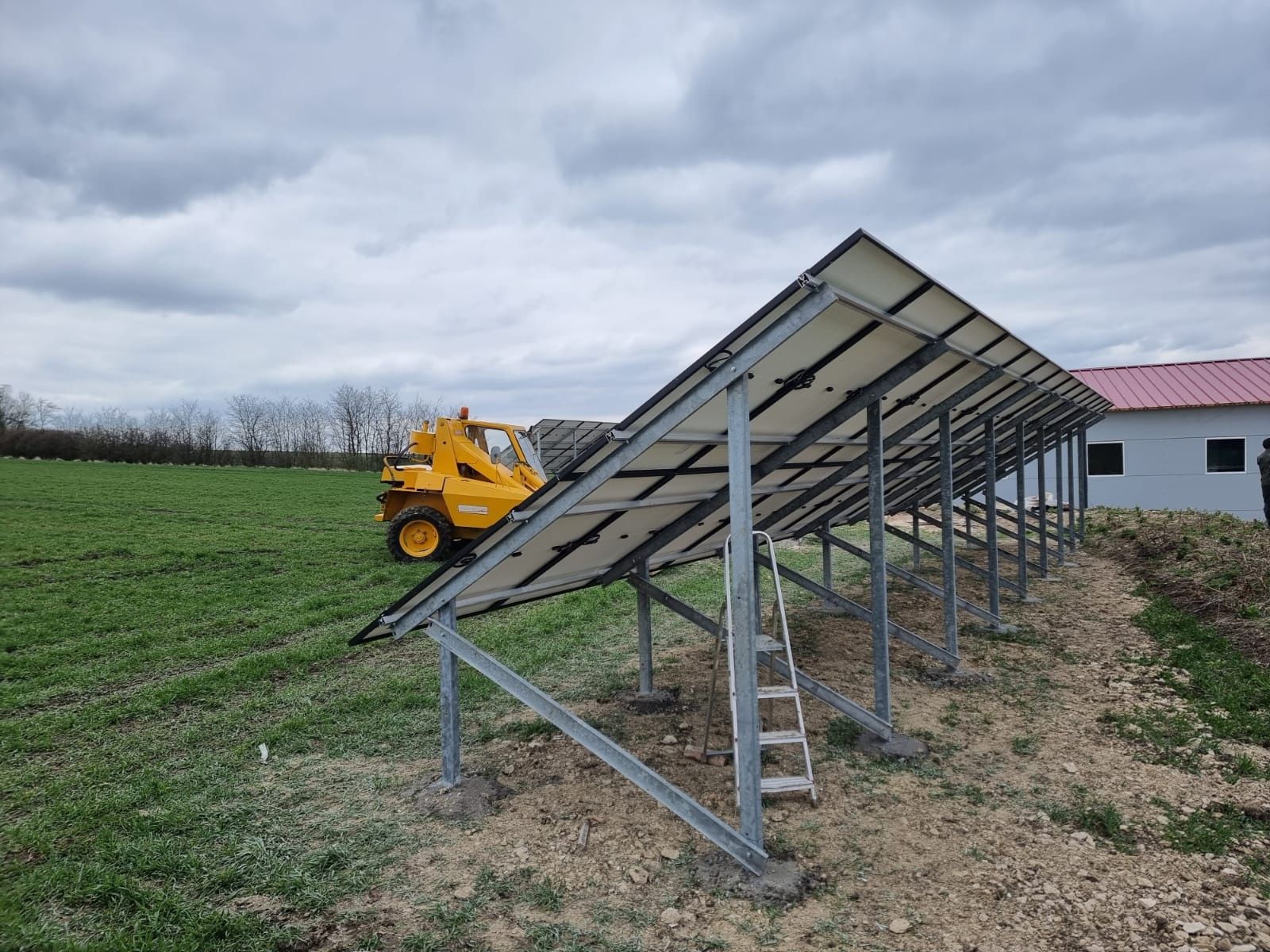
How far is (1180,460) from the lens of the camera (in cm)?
2134

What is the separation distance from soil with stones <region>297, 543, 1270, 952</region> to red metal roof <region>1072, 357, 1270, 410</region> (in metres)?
18.4

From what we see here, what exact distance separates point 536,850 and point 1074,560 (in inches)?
541

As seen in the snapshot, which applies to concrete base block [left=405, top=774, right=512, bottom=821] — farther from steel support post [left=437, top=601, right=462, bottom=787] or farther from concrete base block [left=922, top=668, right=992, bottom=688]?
concrete base block [left=922, top=668, right=992, bottom=688]

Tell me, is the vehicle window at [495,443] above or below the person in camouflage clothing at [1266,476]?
above

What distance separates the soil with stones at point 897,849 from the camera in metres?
3.38

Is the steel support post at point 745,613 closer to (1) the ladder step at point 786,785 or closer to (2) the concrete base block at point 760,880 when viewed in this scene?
(2) the concrete base block at point 760,880

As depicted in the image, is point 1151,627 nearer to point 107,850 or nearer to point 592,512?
point 592,512

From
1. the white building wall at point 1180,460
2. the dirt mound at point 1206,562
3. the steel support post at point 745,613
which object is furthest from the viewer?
the white building wall at point 1180,460

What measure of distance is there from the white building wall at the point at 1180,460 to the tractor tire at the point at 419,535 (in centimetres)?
1877

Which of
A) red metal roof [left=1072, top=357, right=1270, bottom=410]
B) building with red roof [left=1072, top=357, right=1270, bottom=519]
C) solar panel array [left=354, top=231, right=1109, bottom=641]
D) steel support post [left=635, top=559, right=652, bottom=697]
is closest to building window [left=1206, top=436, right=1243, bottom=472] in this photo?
building with red roof [left=1072, top=357, right=1270, bottom=519]

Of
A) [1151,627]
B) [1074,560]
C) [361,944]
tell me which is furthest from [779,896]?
[1074,560]

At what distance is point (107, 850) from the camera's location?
403 centimetres

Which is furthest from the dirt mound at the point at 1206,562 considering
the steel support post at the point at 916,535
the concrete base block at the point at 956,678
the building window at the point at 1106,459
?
the building window at the point at 1106,459

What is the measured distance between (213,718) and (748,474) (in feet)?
17.0
